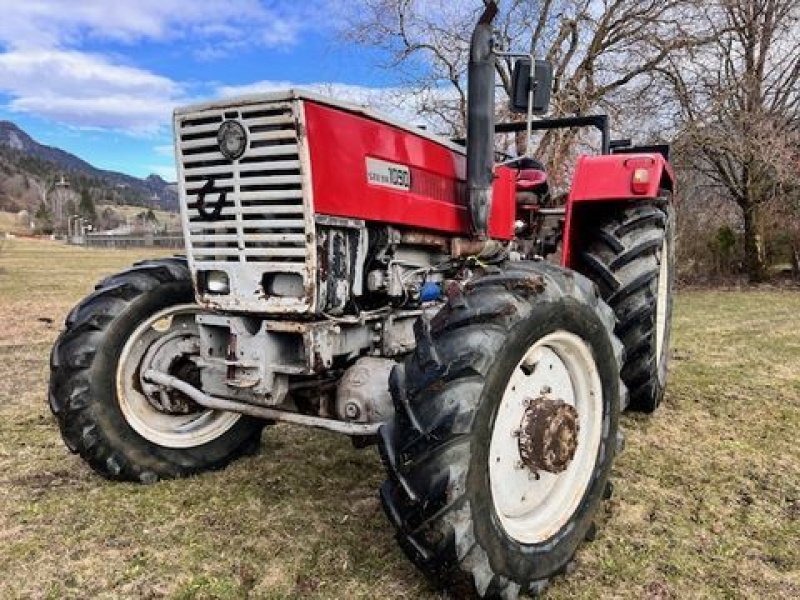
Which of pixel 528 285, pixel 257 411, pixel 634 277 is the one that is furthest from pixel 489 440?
pixel 634 277

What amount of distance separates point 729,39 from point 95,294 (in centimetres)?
1550

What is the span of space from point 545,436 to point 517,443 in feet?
0.33

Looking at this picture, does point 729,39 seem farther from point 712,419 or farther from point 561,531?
point 561,531

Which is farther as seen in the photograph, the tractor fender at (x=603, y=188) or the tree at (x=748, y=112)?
the tree at (x=748, y=112)

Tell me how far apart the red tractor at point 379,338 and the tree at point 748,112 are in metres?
12.6

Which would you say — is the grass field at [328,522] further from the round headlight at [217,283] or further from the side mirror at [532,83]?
the side mirror at [532,83]

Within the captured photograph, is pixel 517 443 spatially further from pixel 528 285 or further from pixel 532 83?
pixel 532 83

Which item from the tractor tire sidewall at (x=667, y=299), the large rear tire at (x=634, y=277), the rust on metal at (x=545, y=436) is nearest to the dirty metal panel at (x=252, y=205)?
the rust on metal at (x=545, y=436)

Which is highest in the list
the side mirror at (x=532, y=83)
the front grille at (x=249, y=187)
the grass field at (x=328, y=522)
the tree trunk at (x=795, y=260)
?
the side mirror at (x=532, y=83)

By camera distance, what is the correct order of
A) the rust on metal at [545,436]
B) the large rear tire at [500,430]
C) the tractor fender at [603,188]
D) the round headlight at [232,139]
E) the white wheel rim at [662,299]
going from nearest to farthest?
the large rear tire at [500,430]
the rust on metal at [545,436]
the round headlight at [232,139]
the tractor fender at [603,188]
the white wheel rim at [662,299]

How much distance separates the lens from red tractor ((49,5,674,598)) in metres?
2.20

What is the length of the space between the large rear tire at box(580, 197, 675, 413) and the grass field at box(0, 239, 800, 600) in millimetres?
339

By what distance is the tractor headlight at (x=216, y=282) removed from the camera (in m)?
2.87

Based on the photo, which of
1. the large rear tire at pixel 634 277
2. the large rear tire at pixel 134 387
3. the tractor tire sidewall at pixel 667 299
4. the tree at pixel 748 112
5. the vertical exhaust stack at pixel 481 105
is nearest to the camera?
the vertical exhaust stack at pixel 481 105
